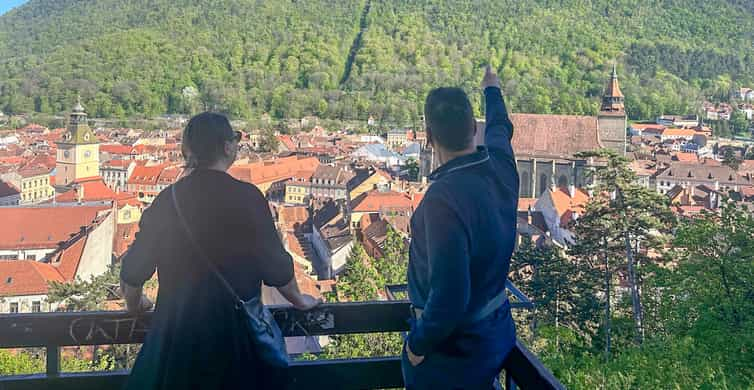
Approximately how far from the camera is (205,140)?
1.27m

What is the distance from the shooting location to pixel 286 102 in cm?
6519

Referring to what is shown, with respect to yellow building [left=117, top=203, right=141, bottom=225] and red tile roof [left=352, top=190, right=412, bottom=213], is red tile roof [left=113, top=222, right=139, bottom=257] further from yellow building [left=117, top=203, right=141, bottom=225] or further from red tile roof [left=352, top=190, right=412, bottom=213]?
red tile roof [left=352, top=190, right=412, bottom=213]

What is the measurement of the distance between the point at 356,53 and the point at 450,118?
7636cm

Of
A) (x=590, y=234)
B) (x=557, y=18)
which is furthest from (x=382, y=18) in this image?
(x=590, y=234)

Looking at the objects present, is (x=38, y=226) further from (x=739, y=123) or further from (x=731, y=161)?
(x=739, y=123)

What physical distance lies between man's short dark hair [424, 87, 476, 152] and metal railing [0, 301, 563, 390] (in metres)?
0.40

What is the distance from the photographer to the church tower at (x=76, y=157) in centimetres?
3306

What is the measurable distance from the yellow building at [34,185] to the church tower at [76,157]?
106 cm

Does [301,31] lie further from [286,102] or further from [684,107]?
[684,107]

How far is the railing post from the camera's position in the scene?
55.6 inches

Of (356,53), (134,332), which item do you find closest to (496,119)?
(134,332)

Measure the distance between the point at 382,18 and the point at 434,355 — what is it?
83837 mm

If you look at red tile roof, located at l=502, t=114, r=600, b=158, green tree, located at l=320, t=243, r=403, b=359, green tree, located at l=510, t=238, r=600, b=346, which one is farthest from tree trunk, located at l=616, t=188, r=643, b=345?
red tile roof, located at l=502, t=114, r=600, b=158

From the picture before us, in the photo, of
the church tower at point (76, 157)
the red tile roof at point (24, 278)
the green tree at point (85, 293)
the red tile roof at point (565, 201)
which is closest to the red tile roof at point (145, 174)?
the church tower at point (76, 157)
